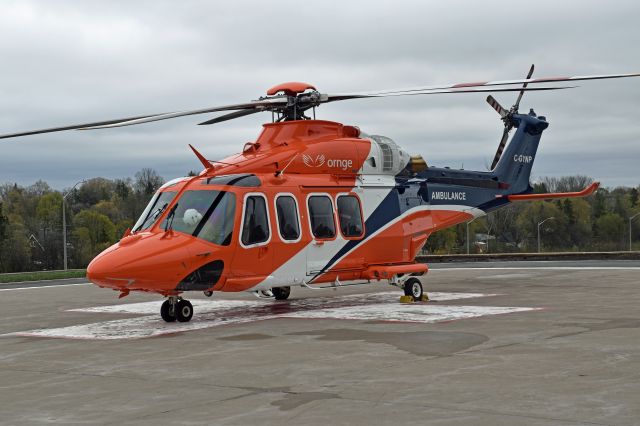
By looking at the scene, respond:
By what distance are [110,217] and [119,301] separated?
9239 centimetres

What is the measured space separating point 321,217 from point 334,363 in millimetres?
7169

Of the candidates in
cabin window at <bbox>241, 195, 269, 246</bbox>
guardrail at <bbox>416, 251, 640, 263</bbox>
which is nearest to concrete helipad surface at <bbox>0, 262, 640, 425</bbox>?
cabin window at <bbox>241, 195, 269, 246</bbox>

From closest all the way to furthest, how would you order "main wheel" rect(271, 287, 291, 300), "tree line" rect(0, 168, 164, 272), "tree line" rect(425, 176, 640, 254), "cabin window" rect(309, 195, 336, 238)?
"cabin window" rect(309, 195, 336, 238)
"main wheel" rect(271, 287, 291, 300)
"tree line" rect(0, 168, 164, 272)
"tree line" rect(425, 176, 640, 254)

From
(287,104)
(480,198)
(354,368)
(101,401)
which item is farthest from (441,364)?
(480,198)

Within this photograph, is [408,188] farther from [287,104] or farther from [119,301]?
[119,301]

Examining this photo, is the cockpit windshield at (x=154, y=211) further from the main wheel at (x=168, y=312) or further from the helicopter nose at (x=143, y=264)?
the main wheel at (x=168, y=312)

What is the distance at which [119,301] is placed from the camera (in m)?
20.9

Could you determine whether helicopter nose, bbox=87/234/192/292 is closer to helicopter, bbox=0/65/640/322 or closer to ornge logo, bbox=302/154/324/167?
helicopter, bbox=0/65/640/322

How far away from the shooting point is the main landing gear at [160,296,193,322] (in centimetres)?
1555

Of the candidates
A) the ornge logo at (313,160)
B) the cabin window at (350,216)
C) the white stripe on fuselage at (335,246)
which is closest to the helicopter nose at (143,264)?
the white stripe on fuselage at (335,246)

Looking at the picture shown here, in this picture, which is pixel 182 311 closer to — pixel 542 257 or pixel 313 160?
pixel 313 160

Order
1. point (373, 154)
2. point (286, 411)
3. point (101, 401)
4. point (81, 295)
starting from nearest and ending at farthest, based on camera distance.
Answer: point (286, 411) → point (101, 401) → point (373, 154) → point (81, 295)

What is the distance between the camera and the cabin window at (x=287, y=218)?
53.5 ft

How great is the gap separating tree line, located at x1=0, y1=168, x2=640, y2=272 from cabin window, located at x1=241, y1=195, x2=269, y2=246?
73.1m
